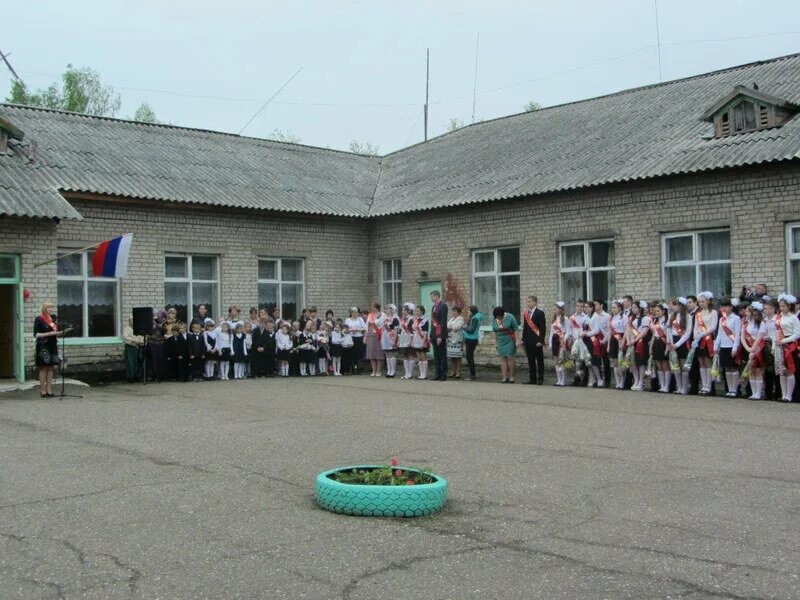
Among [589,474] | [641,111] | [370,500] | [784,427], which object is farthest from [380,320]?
[370,500]

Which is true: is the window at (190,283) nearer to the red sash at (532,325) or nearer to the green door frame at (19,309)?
the green door frame at (19,309)

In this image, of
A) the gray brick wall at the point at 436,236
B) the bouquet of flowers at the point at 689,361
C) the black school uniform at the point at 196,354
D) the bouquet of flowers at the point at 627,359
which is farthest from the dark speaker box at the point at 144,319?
the bouquet of flowers at the point at 689,361

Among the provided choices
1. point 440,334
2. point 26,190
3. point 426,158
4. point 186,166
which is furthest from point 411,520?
point 426,158

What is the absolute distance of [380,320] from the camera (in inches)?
837

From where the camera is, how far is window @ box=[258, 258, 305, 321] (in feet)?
75.5

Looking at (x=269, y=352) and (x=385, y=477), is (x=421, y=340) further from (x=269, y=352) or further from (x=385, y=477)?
(x=385, y=477)

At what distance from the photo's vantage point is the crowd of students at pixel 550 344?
48.8 feet

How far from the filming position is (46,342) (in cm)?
1530

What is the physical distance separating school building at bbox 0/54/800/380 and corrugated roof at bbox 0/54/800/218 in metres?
0.07

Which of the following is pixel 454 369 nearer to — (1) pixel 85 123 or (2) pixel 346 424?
(2) pixel 346 424

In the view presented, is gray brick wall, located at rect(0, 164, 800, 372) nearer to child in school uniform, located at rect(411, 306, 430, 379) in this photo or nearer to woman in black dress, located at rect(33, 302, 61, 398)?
child in school uniform, located at rect(411, 306, 430, 379)

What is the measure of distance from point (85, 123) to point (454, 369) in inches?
456

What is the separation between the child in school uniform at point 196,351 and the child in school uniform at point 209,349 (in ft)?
0.29

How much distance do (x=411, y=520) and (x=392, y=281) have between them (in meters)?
18.3
